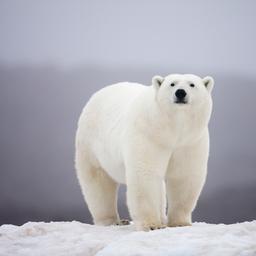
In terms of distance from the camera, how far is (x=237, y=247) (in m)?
4.73

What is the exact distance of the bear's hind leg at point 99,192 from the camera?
9234 mm

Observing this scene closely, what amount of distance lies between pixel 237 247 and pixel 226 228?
1066mm

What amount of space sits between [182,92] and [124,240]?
7.68ft

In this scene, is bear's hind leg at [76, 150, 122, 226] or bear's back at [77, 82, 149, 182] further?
bear's hind leg at [76, 150, 122, 226]

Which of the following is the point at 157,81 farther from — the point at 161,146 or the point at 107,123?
the point at 107,123

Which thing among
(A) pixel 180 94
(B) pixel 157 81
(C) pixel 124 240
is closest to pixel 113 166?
(B) pixel 157 81

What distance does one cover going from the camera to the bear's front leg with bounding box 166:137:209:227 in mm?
7816

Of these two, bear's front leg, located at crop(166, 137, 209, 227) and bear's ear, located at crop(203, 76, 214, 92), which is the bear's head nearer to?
bear's ear, located at crop(203, 76, 214, 92)

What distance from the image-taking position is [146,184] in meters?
7.53

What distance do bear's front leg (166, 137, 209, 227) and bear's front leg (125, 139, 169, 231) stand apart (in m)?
0.28

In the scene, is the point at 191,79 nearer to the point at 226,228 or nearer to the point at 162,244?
the point at 226,228

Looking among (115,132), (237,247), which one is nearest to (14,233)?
(115,132)

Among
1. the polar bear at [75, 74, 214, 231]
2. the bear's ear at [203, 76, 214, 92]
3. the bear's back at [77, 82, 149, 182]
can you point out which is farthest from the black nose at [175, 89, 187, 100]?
the bear's back at [77, 82, 149, 182]

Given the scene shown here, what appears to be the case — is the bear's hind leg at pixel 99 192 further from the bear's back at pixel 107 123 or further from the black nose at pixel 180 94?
the black nose at pixel 180 94
